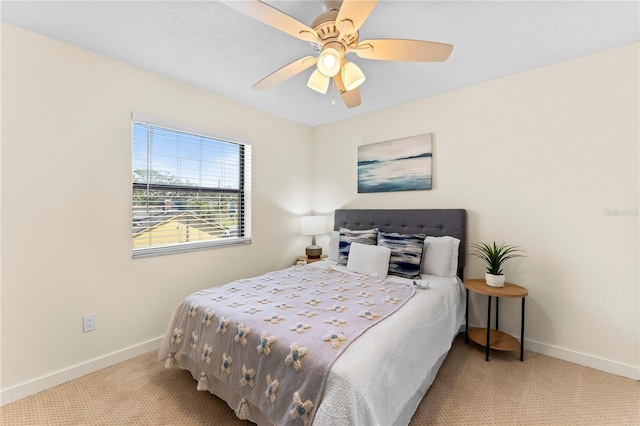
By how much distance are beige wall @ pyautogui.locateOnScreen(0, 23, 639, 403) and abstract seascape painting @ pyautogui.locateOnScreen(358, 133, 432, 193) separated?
8.5 inches

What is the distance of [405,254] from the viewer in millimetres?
2512

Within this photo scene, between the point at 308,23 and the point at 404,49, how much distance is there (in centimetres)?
69

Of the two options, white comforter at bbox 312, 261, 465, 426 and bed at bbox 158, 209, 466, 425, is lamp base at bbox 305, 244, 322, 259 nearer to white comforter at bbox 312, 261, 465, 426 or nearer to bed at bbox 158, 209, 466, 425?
bed at bbox 158, 209, 466, 425

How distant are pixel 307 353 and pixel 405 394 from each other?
23.4 inches

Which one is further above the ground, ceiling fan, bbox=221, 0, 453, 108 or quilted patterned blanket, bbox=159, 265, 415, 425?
ceiling fan, bbox=221, 0, 453, 108

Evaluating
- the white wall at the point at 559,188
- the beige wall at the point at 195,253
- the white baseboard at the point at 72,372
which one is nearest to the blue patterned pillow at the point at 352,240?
the white wall at the point at 559,188

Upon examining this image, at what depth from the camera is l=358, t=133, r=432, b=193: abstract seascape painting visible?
2.93 m

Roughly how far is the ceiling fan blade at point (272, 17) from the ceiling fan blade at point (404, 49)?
0.28 m

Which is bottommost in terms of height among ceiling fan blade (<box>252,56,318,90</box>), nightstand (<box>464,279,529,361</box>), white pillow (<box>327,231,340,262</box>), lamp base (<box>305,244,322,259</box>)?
nightstand (<box>464,279,529,361</box>)

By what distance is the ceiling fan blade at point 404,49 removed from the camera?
4.56 feet

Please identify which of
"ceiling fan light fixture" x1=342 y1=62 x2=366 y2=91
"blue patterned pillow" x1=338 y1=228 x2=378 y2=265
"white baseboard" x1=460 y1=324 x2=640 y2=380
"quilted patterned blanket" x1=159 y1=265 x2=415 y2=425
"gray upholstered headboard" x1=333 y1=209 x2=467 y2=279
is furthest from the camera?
"blue patterned pillow" x1=338 y1=228 x2=378 y2=265

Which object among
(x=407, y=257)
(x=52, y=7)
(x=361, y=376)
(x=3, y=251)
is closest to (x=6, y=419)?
(x=3, y=251)

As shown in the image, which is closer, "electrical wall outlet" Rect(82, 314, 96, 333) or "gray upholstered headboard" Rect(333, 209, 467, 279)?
"electrical wall outlet" Rect(82, 314, 96, 333)

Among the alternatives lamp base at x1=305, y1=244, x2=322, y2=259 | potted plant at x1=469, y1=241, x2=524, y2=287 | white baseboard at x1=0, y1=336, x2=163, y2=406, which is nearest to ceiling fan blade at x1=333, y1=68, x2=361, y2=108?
potted plant at x1=469, y1=241, x2=524, y2=287
